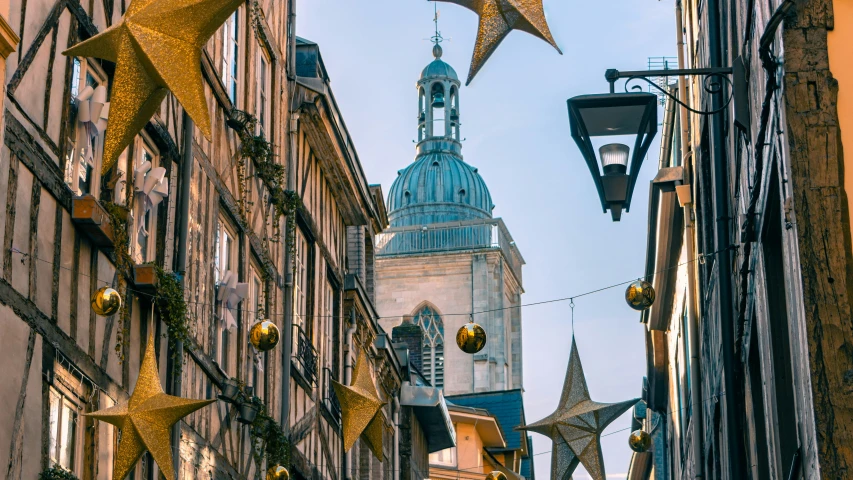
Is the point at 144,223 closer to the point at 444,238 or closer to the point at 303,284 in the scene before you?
the point at 303,284

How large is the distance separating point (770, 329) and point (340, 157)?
12359 millimetres

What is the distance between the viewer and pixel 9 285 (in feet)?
29.1

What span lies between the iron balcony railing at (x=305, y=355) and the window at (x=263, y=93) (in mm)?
2528

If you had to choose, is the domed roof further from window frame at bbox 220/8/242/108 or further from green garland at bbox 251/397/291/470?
window frame at bbox 220/8/242/108

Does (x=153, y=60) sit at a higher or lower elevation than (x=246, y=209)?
lower

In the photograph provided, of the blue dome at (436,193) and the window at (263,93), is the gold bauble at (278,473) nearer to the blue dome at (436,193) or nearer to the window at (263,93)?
the window at (263,93)

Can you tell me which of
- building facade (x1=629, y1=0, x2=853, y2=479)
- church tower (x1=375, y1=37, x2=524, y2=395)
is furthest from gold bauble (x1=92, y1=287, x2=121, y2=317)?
church tower (x1=375, y1=37, x2=524, y2=395)

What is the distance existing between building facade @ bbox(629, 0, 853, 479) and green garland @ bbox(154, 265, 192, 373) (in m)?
4.33

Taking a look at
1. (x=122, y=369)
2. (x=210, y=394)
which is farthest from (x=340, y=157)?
(x=122, y=369)

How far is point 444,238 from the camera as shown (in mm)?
63219

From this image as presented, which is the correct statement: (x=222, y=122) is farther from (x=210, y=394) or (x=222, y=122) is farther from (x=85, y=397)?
(x=85, y=397)

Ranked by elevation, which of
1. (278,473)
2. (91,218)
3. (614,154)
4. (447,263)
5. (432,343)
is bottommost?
(278,473)

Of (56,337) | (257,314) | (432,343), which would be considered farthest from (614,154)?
(432,343)

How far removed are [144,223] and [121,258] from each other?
0.95 m
